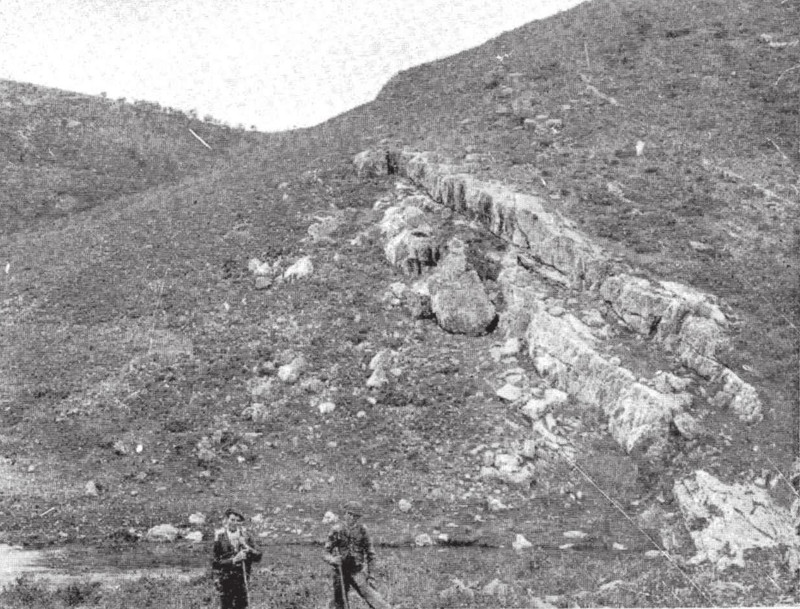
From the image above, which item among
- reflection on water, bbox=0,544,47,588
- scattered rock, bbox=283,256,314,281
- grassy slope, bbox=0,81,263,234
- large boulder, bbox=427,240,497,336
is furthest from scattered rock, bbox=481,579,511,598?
grassy slope, bbox=0,81,263,234

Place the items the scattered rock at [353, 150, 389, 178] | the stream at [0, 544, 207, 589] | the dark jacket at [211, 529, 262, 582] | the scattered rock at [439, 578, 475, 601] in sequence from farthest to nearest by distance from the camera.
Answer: the scattered rock at [353, 150, 389, 178], the stream at [0, 544, 207, 589], the scattered rock at [439, 578, 475, 601], the dark jacket at [211, 529, 262, 582]

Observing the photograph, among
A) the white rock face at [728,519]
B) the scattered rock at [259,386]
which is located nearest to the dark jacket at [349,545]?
the white rock face at [728,519]

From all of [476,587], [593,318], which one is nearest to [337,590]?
[476,587]

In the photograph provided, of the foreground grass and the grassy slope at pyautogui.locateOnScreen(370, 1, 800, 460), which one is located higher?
the grassy slope at pyautogui.locateOnScreen(370, 1, 800, 460)

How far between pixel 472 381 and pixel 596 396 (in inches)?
118

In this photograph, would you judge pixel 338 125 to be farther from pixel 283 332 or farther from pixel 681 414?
pixel 681 414

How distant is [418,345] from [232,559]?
11.1m

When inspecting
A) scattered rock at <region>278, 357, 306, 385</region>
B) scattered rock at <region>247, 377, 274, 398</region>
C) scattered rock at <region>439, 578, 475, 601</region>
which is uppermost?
scattered rock at <region>278, 357, 306, 385</region>

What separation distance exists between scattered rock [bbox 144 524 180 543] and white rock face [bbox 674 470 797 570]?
934cm

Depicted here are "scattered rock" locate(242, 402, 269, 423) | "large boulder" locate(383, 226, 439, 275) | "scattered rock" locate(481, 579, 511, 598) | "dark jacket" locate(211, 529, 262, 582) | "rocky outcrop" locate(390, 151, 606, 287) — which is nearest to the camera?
"dark jacket" locate(211, 529, 262, 582)

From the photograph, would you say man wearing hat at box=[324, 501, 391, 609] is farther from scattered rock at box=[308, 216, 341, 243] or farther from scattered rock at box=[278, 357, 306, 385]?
scattered rock at box=[308, 216, 341, 243]

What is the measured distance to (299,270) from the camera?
23766 millimetres

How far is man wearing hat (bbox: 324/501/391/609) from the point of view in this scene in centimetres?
1015

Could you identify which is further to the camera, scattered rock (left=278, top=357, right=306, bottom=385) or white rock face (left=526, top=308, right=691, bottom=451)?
scattered rock (left=278, top=357, right=306, bottom=385)
